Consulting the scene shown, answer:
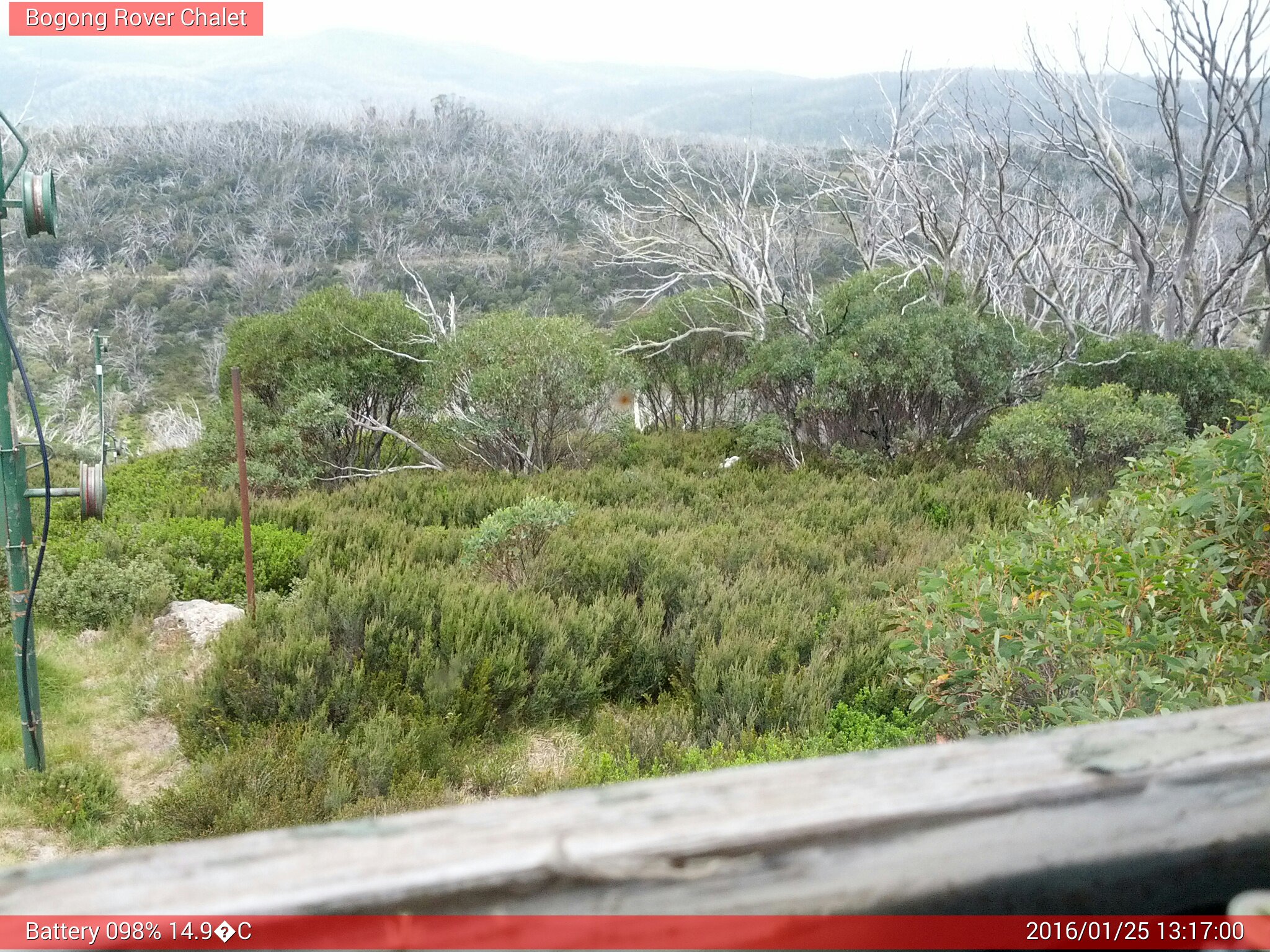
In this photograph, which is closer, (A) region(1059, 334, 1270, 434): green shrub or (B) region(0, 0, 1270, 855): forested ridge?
(B) region(0, 0, 1270, 855): forested ridge

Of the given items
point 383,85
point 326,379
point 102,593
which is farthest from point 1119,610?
point 383,85

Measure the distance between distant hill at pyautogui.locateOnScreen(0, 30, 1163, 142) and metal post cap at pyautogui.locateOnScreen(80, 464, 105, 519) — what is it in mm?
50135

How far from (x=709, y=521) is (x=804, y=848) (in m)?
7.47

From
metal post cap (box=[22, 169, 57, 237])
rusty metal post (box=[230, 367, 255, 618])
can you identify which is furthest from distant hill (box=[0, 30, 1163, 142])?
metal post cap (box=[22, 169, 57, 237])

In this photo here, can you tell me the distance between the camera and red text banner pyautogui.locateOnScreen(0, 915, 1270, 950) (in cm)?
57

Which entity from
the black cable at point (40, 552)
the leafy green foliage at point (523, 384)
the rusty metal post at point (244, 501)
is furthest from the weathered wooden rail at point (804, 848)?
the leafy green foliage at point (523, 384)

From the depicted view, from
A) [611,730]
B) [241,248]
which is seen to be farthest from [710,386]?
[241,248]

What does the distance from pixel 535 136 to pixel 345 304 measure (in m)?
40.9

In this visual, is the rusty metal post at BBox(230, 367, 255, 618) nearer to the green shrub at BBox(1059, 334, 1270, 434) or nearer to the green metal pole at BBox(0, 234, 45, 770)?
the green metal pole at BBox(0, 234, 45, 770)

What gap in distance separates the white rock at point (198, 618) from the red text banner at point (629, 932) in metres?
5.54

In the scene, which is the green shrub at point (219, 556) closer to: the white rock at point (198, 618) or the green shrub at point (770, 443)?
the white rock at point (198, 618)

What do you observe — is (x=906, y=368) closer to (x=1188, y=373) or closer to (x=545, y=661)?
(x=1188, y=373)

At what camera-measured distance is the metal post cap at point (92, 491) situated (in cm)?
382

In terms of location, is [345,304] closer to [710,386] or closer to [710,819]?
[710,386]
